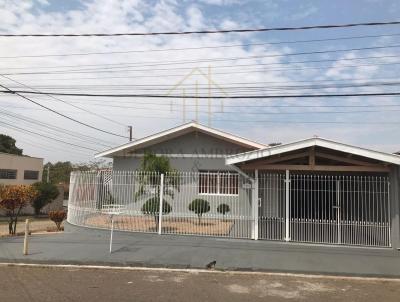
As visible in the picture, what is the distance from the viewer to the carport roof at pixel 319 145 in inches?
552

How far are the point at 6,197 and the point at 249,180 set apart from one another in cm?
966

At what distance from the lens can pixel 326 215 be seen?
15.6m

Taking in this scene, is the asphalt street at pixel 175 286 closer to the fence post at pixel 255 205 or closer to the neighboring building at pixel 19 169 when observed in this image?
the fence post at pixel 255 205

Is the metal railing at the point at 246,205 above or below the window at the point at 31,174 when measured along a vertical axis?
below

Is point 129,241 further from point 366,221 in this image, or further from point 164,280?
point 366,221

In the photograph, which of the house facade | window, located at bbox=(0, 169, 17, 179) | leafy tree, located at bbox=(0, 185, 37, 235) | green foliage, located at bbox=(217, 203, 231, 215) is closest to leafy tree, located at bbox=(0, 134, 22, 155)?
window, located at bbox=(0, 169, 17, 179)

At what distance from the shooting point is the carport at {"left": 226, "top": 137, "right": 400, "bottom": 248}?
47.9 ft

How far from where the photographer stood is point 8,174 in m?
48.6

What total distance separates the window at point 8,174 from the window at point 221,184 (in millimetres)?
34196

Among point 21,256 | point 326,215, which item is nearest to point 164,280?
point 21,256

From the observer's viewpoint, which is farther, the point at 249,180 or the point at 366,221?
Answer: the point at 249,180

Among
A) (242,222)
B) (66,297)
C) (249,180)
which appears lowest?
(66,297)

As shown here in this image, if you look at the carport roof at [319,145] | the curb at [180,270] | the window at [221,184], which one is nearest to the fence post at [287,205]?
the carport roof at [319,145]

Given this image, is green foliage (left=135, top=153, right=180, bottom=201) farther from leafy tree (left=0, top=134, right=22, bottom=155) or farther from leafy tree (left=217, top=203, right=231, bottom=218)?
leafy tree (left=0, top=134, right=22, bottom=155)
